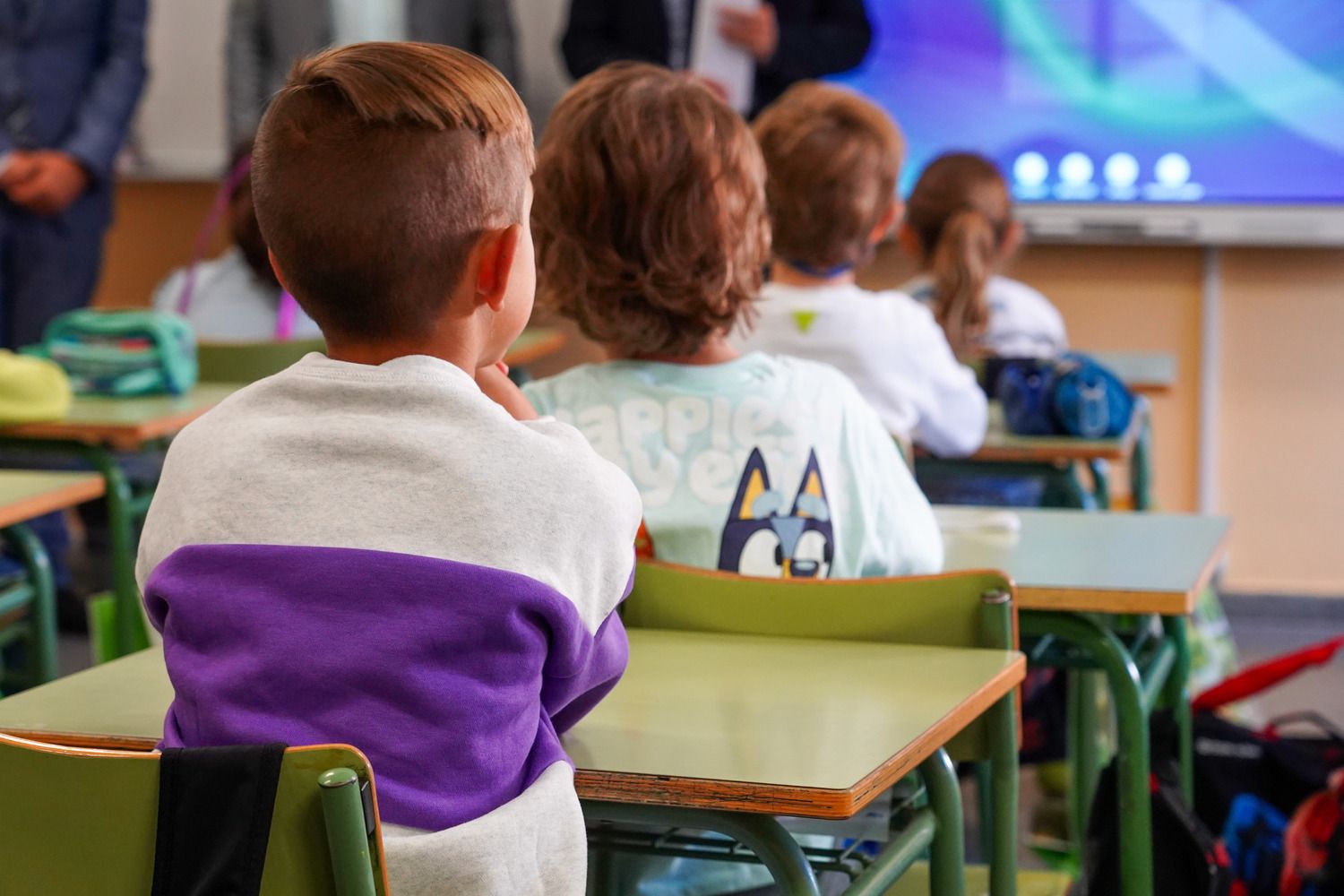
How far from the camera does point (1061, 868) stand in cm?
249

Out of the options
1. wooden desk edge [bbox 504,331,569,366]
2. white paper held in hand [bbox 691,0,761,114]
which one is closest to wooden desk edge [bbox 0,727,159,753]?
wooden desk edge [bbox 504,331,569,366]

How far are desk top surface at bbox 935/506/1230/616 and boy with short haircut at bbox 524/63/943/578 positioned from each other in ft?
0.39

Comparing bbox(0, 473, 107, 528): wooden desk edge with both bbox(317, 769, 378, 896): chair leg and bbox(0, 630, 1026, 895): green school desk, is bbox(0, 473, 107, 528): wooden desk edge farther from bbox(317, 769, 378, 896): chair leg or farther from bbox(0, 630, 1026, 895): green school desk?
bbox(317, 769, 378, 896): chair leg

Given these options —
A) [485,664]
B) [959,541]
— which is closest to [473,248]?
[485,664]

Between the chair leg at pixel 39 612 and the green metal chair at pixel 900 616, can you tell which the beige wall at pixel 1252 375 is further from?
the green metal chair at pixel 900 616

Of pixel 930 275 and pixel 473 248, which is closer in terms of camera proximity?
pixel 473 248

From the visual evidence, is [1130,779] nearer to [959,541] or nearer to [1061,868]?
[959,541]

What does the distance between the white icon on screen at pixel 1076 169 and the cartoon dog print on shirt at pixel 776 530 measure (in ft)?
10.6

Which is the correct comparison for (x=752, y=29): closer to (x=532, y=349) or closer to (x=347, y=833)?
(x=532, y=349)

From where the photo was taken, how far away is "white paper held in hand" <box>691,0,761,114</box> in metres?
4.30

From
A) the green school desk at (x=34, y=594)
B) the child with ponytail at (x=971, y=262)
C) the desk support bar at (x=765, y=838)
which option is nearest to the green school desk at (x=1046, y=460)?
the child with ponytail at (x=971, y=262)

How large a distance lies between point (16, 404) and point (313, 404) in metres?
1.97

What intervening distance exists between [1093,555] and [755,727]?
0.80 m

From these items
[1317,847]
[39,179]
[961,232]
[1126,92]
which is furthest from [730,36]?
[1317,847]
